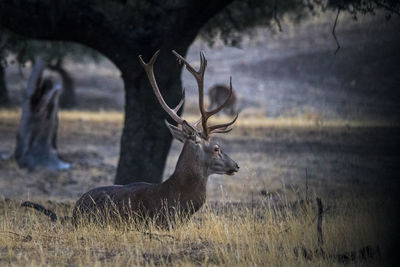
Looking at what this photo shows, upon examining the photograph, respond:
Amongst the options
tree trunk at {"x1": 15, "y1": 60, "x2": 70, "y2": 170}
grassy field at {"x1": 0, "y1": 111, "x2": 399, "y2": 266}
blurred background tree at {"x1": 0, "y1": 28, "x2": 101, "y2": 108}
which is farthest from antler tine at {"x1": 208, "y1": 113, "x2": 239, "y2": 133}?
blurred background tree at {"x1": 0, "y1": 28, "x2": 101, "y2": 108}

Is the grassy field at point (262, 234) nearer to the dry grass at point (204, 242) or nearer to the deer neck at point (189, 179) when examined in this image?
the dry grass at point (204, 242)

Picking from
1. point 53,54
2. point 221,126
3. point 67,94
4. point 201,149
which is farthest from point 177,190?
point 67,94

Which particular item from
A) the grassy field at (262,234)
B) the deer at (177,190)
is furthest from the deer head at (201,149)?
the grassy field at (262,234)

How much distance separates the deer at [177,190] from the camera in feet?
25.6

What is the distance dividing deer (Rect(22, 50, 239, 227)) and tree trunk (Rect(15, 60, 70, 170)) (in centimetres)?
797

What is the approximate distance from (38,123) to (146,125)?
5910 millimetres

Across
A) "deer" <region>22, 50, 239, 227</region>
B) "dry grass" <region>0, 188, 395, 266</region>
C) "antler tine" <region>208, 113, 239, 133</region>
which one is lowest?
"dry grass" <region>0, 188, 395, 266</region>

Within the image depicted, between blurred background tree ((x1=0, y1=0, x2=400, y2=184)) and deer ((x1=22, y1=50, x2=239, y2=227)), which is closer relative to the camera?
deer ((x1=22, y1=50, x2=239, y2=227))

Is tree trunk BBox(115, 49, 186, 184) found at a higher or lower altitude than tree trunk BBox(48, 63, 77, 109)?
lower

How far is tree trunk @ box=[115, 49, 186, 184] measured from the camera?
36.8 feet

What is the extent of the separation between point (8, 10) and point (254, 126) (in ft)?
49.7

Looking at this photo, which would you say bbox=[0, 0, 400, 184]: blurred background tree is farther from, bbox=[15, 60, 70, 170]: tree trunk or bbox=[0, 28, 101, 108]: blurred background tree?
bbox=[0, 28, 101, 108]: blurred background tree

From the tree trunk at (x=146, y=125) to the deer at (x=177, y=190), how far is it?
2853mm

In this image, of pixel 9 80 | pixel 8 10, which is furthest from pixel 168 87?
pixel 9 80
